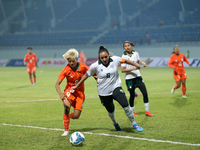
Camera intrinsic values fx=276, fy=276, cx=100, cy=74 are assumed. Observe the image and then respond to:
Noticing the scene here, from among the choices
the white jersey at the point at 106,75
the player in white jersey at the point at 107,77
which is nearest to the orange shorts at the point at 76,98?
the player in white jersey at the point at 107,77

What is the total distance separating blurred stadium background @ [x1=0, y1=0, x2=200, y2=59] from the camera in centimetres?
4166

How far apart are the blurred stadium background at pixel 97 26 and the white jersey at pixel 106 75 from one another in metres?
34.4

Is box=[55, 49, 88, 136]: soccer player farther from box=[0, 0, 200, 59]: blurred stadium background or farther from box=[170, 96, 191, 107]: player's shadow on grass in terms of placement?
box=[0, 0, 200, 59]: blurred stadium background

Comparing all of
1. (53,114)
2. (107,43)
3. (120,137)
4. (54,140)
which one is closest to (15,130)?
(54,140)

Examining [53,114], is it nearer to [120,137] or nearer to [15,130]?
[15,130]

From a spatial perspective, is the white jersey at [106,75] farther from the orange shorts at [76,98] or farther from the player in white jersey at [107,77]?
the orange shorts at [76,98]

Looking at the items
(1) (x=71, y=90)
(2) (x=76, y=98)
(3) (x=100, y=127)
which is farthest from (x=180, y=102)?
(1) (x=71, y=90)

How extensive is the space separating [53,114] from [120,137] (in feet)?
11.1

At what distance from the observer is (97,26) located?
50125mm

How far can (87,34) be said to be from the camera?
4869cm

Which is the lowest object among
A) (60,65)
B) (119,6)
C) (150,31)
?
(60,65)

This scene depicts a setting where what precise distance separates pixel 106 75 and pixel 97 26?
4490 cm

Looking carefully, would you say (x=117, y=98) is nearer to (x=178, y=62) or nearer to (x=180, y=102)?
(x=180, y=102)

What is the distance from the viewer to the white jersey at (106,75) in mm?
6094
